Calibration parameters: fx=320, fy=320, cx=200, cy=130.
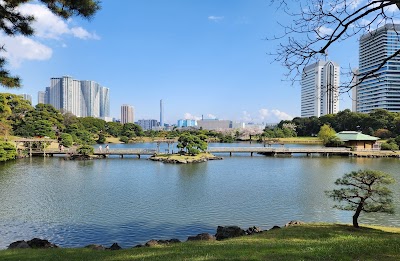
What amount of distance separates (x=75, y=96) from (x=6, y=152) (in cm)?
10675

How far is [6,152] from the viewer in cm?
2925

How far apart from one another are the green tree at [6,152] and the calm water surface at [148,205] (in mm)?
7705

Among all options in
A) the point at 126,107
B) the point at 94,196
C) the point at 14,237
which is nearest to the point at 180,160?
the point at 94,196

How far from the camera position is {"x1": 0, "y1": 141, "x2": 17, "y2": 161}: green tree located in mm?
28550

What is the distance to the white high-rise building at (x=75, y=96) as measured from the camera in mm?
124438

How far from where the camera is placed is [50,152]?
3619cm

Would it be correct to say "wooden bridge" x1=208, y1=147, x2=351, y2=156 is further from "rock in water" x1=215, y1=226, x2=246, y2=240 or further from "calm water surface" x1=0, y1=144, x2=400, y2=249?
"rock in water" x1=215, y1=226, x2=246, y2=240

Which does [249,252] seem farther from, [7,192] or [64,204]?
[7,192]

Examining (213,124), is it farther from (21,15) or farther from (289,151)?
(21,15)

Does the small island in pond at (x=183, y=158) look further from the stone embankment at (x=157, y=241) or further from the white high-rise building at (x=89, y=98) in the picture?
the white high-rise building at (x=89, y=98)

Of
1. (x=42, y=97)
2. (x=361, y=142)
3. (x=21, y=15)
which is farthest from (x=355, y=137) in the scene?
(x=42, y=97)

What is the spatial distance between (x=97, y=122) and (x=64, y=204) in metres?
60.7

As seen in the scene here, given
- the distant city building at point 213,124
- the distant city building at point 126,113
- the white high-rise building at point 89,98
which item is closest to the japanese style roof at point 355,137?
the distant city building at point 213,124

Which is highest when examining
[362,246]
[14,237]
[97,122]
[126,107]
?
[126,107]
